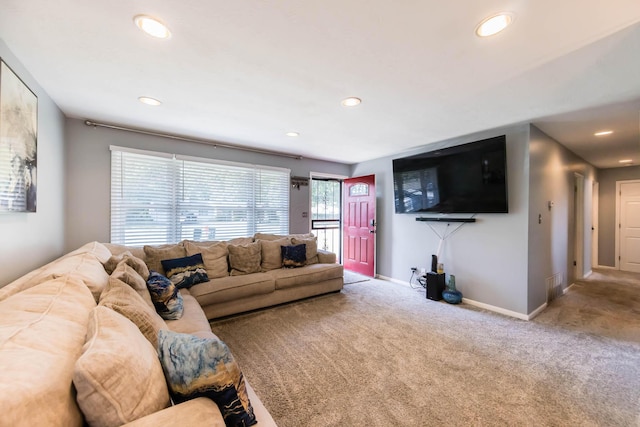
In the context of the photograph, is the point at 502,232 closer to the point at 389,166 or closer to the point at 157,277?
the point at 389,166

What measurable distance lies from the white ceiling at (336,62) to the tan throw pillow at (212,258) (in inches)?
62.1

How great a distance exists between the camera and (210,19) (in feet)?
4.75

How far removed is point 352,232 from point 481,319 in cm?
281

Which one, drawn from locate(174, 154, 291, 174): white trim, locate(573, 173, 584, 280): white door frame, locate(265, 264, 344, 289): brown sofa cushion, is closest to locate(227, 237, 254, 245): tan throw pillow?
locate(265, 264, 344, 289): brown sofa cushion

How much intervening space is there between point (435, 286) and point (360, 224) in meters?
1.95

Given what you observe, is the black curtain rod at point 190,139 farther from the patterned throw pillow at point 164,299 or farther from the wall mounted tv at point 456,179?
the patterned throw pillow at point 164,299

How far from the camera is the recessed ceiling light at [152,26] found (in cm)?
145

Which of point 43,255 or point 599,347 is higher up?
point 43,255

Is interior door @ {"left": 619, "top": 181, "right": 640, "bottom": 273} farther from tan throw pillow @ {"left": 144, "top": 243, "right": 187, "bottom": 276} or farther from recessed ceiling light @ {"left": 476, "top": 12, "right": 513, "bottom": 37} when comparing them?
tan throw pillow @ {"left": 144, "top": 243, "right": 187, "bottom": 276}

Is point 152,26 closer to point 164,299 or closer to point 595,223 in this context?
point 164,299

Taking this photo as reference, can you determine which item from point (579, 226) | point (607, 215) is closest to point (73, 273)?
point (579, 226)

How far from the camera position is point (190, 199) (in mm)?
3836

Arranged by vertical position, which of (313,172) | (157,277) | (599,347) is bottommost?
(599,347)

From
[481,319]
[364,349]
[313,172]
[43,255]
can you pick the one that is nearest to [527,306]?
[481,319]
